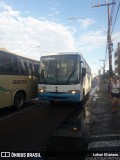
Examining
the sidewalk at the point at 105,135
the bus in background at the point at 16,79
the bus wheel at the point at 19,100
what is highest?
the bus in background at the point at 16,79

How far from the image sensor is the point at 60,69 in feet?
46.2

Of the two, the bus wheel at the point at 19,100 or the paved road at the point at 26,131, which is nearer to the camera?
the paved road at the point at 26,131

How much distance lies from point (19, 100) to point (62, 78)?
272 cm

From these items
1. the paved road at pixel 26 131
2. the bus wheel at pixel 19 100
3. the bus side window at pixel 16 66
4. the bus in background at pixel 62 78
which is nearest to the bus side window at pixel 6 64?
the bus side window at pixel 16 66

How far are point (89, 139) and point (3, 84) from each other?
5841mm

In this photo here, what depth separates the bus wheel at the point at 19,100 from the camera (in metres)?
13.1

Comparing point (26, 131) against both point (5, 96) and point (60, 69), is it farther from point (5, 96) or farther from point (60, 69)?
point (60, 69)

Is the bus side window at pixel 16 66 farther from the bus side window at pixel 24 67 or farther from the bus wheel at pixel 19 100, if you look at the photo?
the bus wheel at pixel 19 100

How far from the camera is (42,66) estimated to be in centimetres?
1469

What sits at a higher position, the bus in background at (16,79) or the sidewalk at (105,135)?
the bus in background at (16,79)

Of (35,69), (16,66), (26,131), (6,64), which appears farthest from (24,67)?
(26,131)

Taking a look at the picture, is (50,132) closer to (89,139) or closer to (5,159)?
(89,139)

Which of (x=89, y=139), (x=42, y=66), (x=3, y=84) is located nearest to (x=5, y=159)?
(x=89, y=139)

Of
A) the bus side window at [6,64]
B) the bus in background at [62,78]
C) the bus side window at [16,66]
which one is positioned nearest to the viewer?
the bus side window at [6,64]
